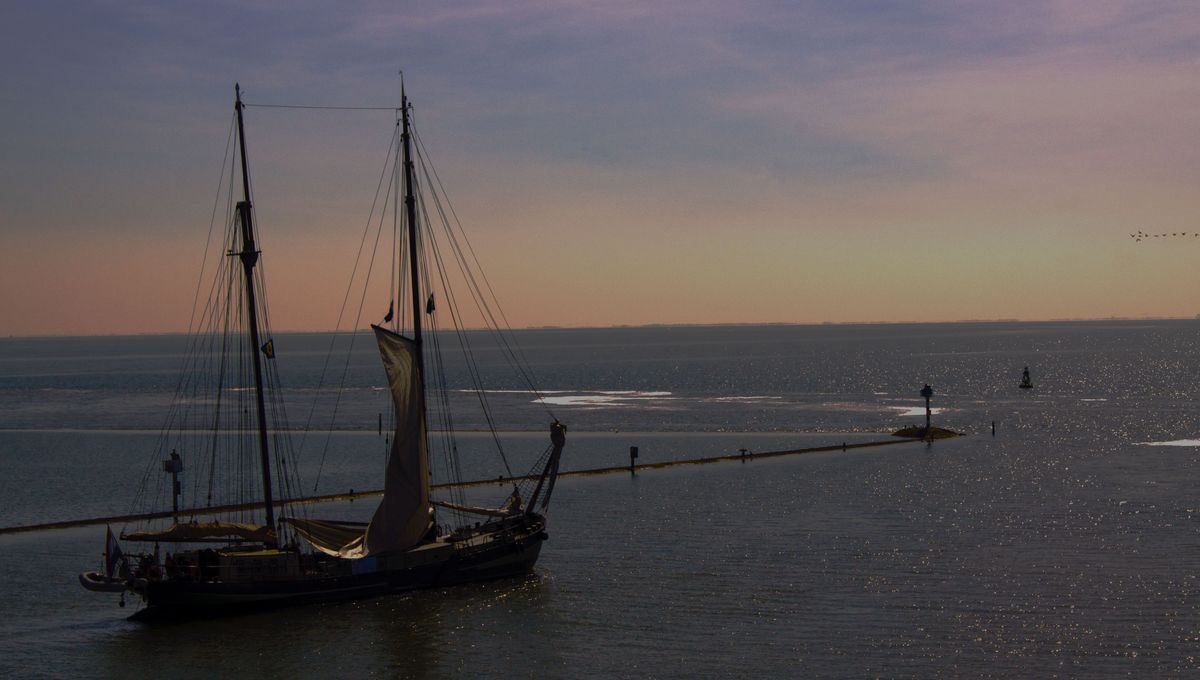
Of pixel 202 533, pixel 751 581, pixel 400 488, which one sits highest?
pixel 400 488

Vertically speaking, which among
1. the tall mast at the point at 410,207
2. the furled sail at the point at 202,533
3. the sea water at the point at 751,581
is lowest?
the sea water at the point at 751,581

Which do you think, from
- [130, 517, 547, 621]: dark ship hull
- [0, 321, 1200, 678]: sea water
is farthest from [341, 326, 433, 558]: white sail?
[0, 321, 1200, 678]: sea water

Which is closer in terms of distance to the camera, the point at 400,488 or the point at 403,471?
the point at 400,488

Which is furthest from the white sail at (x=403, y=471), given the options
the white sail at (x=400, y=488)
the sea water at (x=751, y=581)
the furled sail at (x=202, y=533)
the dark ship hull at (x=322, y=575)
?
the furled sail at (x=202, y=533)

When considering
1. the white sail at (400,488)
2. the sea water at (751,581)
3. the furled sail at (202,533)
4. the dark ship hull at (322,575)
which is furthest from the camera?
the white sail at (400,488)

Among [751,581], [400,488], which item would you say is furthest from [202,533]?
[751,581]

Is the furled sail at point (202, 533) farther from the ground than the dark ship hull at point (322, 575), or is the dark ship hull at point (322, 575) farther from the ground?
the furled sail at point (202, 533)

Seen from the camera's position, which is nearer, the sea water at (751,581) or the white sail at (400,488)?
the sea water at (751,581)

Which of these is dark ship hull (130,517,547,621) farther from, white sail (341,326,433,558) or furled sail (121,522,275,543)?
furled sail (121,522,275,543)

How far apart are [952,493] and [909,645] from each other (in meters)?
36.0

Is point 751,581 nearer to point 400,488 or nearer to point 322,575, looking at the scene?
point 400,488

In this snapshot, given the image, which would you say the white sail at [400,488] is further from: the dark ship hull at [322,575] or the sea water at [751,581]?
the sea water at [751,581]

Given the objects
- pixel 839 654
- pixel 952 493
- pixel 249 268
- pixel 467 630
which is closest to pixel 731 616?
pixel 839 654

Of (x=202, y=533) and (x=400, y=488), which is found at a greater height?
(x=400, y=488)
